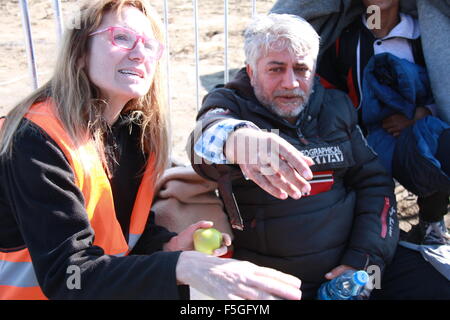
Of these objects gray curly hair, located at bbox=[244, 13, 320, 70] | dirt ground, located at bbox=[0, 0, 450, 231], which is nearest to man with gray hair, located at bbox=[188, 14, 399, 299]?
gray curly hair, located at bbox=[244, 13, 320, 70]

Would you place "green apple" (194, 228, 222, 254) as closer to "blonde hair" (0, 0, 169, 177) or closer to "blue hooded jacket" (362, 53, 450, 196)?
"blonde hair" (0, 0, 169, 177)

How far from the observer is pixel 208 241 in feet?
5.22

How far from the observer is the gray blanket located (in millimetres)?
2170

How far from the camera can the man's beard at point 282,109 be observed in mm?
1953

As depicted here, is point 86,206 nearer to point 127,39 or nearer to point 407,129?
point 127,39

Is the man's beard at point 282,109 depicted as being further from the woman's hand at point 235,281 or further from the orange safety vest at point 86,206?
the woman's hand at point 235,281

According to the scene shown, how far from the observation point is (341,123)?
205 cm

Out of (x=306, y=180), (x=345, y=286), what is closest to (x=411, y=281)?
(x=345, y=286)

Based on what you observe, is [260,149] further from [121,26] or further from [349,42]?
[349,42]

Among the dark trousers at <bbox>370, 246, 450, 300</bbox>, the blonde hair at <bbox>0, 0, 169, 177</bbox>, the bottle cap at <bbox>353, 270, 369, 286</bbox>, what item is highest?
→ the blonde hair at <bbox>0, 0, 169, 177</bbox>

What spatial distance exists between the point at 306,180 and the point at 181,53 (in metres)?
5.90

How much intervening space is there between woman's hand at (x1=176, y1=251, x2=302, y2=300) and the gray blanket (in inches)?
55.9

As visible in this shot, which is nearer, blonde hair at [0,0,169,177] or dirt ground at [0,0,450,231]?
blonde hair at [0,0,169,177]

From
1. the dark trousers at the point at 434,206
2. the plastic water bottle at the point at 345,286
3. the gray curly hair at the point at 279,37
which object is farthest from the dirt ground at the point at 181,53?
the plastic water bottle at the point at 345,286
